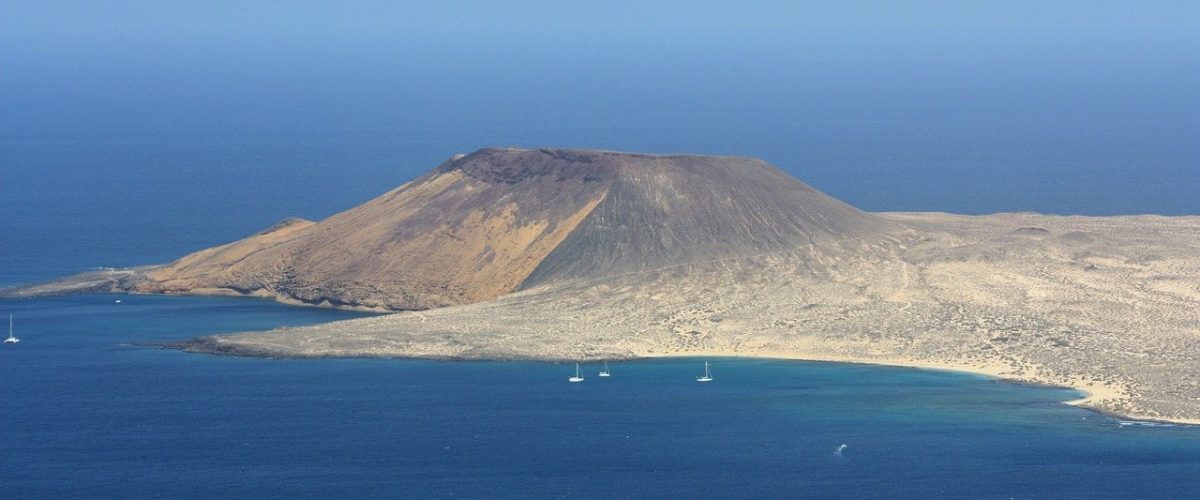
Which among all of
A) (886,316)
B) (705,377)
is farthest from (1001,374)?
(705,377)

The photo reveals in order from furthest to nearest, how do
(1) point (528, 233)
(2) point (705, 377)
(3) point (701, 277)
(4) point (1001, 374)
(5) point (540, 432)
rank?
(1) point (528, 233) → (3) point (701, 277) → (2) point (705, 377) → (4) point (1001, 374) → (5) point (540, 432)

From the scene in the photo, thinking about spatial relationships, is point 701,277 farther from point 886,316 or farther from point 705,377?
point 705,377

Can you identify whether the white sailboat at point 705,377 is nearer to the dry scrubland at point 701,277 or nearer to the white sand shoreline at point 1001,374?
the white sand shoreline at point 1001,374

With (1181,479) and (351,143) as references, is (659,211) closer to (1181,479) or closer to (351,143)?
(1181,479)

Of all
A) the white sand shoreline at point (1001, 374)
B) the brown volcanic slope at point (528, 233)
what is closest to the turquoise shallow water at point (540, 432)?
the white sand shoreline at point (1001, 374)

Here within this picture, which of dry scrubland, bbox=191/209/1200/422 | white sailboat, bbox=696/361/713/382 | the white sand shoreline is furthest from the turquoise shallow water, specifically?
dry scrubland, bbox=191/209/1200/422

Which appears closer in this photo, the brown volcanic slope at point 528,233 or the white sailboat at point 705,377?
the white sailboat at point 705,377
